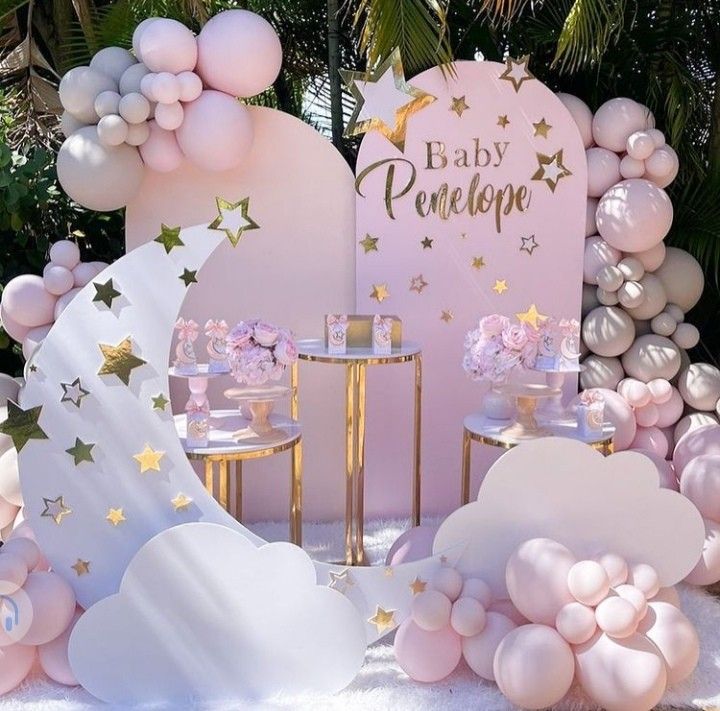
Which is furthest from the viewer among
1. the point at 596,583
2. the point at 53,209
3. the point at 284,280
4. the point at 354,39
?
the point at 354,39

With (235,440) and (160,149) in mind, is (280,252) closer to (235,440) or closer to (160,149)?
(160,149)

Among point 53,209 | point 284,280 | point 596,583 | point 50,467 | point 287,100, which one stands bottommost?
point 596,583

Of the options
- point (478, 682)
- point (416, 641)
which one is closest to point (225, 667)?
point (416, 641)

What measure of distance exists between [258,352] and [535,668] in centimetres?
139

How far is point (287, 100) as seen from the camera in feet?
19.2

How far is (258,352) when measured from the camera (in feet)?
10.2

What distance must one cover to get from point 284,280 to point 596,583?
6.50ft

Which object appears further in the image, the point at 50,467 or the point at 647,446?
the point at 647,446

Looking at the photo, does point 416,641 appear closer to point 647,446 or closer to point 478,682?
point 478,682

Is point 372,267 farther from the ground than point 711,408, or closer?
farther from the ground

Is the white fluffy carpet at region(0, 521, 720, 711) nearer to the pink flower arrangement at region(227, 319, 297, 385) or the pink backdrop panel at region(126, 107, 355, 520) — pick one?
the pink flower arrangement at region(227, 319, 297, 385)

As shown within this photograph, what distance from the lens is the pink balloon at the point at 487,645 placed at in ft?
→ 8.84

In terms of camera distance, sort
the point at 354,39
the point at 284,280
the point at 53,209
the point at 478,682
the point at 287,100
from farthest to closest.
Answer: the point at 287,100
the point at 354,39
the point at 53,209
the point at 284,280
the point at 478,682

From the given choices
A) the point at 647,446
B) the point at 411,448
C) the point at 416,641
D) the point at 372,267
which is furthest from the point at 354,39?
the point at 416,641
